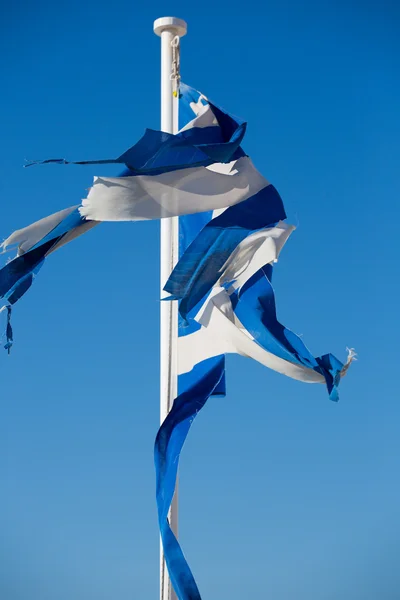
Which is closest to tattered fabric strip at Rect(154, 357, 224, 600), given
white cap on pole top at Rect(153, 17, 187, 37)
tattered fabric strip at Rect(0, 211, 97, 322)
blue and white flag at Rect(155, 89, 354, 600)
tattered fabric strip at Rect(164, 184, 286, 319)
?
blue and white flag at Rect(155, 89, 354, 600)

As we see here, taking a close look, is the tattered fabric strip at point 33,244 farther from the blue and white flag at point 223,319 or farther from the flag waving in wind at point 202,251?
the blue and white flag at point 223,319

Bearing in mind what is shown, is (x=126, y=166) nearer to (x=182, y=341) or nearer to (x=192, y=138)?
(x=192, y=138)

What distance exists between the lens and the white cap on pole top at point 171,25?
696 centimetres

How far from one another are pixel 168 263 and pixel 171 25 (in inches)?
52.0

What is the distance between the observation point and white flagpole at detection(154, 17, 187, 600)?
21.3 ft

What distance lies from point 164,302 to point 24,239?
0.79 meters

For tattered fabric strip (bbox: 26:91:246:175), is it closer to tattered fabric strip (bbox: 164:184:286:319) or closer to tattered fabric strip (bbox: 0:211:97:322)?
tattered fabric strip (bbox: 164:184:286:319)

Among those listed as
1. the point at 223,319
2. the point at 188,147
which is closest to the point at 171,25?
the point at 188,147

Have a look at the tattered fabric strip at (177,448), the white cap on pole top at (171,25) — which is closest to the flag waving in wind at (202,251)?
the tattered fabric strip at (177,448)

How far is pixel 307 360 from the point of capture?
254 inches

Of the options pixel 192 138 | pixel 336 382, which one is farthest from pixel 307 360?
pixel 192 138

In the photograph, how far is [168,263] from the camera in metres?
6.72

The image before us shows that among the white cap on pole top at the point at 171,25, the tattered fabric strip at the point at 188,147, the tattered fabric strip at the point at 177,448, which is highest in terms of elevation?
the white cap on pole top at the point at 171,25

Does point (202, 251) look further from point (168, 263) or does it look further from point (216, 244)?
point (168, 263)
